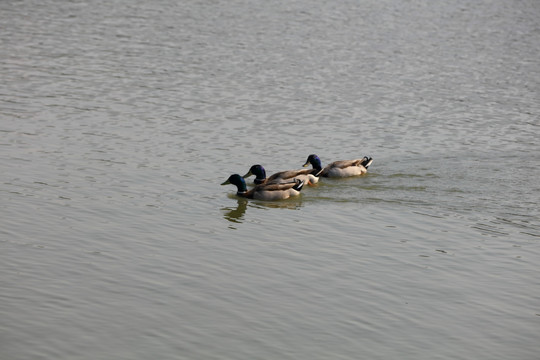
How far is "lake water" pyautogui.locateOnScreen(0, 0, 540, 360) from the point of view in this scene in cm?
1407

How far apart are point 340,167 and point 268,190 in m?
2.35

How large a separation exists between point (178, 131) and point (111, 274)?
→ 451 inches

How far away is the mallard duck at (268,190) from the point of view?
22047 mm

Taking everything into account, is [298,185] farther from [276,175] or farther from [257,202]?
[257,202]

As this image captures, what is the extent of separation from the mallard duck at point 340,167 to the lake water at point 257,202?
0.27 m

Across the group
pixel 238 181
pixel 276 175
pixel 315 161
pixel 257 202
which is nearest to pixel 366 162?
pixel 315 161

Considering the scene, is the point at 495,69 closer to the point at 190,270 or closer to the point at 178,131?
the point at 178,131

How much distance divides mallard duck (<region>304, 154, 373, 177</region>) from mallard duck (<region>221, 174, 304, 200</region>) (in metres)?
1.56

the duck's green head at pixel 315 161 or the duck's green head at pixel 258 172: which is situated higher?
the duck's green head at pixel 315 161

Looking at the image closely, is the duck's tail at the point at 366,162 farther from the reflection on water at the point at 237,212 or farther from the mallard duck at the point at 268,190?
the reflection on water at the point at 237,212

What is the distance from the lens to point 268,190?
22344 mm


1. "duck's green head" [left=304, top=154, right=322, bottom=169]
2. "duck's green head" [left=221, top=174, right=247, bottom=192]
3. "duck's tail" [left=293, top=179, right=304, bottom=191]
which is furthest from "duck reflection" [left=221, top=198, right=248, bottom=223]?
"duck's green head" [left=304, top=154, right=322, bottom=169]

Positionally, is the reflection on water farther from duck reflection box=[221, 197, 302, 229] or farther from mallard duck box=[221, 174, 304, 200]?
mallard duck box=[221, 174, 304, 200]

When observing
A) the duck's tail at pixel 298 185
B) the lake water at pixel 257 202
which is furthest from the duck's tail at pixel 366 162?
the duck's tail at pixel 298 185
